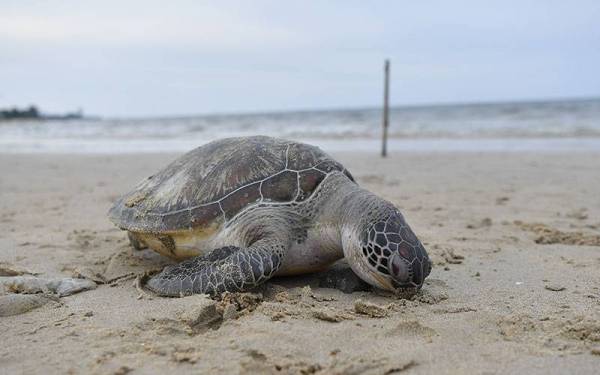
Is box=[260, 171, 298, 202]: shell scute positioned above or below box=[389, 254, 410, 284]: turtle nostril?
above

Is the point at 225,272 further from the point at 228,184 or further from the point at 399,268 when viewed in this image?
the point at 399,268

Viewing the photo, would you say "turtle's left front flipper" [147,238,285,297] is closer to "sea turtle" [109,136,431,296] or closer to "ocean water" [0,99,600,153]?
"sea turtle" [109,136,431,296]

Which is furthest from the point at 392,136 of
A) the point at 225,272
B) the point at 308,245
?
the point at 225,272

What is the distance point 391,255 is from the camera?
3.07 meters

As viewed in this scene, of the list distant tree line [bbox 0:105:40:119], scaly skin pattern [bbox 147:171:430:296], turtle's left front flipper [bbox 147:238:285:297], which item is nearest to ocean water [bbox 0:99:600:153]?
scaly skin pattern [bbox 147:171:430:296]

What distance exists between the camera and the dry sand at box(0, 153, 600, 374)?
2.29 metres

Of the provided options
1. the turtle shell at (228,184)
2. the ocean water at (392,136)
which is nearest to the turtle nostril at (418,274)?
the turtle shell at (228,184)

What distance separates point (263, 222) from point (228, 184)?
1.36 feet

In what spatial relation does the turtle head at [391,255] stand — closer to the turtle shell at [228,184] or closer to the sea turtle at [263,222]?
the sea turtle at [263,222]

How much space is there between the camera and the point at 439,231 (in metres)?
5.31

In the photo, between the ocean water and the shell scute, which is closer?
the shell scute

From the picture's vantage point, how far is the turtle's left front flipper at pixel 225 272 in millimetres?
3129

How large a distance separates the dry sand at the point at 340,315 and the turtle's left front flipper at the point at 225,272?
11 centimetres

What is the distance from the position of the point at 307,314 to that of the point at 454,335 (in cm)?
75
